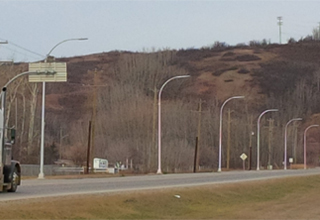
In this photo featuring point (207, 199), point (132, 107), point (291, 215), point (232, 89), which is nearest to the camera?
point (291, 215)

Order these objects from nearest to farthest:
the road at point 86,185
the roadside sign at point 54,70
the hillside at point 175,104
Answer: the road at point 86,185
the roadside sign at point 54,70
the hillside at point 175,104

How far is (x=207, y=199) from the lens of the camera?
3325 cm

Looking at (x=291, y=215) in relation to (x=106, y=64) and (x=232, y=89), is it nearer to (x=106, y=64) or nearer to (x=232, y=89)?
(x=232, y=89)

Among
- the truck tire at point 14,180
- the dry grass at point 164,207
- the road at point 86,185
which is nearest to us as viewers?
the dry grass at point 164,207

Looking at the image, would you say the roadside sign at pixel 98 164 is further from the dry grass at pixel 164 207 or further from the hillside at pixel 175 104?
the dry grass at pixel 164 207

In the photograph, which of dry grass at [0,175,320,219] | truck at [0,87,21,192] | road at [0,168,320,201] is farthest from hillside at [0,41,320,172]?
truck at [0,87,21,192]

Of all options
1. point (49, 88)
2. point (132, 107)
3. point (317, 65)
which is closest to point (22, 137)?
point (132, 107)

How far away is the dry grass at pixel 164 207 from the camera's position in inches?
848

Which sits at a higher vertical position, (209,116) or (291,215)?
(209,116)

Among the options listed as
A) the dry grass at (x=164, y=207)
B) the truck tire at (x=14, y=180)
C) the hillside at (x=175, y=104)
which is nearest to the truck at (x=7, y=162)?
the truck tire at (x=14, y=180)

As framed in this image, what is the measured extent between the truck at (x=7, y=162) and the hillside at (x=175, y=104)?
37.5 m

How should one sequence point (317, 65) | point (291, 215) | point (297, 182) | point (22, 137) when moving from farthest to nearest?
point (317, 65) < point (22, 137) < point (297, 182) < point (291, 215)

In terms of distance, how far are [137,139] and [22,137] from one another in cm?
1968

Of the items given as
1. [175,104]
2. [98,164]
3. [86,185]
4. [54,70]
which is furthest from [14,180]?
[175,104]
